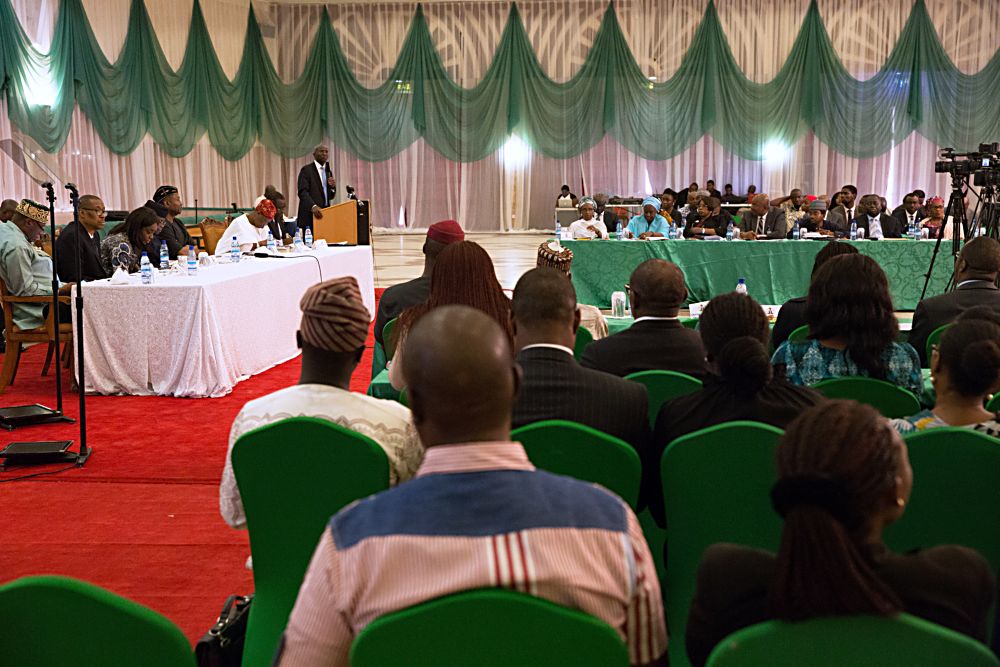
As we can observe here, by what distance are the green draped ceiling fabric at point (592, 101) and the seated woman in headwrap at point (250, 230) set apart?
252 inches

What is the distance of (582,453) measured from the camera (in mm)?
2119

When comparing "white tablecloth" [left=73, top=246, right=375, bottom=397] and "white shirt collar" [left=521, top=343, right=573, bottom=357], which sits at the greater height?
"white shirt collar" [left=521, top=343, right=573, bottom=357]

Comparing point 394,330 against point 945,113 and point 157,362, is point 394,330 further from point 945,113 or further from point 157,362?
point 945,113

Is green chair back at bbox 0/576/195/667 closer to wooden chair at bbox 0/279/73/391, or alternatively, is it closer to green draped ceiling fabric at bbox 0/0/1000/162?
wooden chair at bbox 0/279/73/391

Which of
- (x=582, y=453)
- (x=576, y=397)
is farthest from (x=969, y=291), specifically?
(x=582, y=453)

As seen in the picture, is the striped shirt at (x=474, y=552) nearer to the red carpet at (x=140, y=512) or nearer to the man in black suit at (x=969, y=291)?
the red carpet at (x=140, y=512)

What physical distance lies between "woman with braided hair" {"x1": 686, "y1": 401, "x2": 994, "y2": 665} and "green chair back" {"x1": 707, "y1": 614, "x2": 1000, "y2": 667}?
0.02m

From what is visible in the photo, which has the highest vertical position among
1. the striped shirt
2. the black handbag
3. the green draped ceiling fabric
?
the green draped ceiling fabric

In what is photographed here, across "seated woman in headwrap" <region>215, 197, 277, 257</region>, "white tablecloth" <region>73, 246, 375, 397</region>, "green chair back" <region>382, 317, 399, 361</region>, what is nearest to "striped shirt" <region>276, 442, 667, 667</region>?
"green chair back" <region>382, 317, 399, 361</region>

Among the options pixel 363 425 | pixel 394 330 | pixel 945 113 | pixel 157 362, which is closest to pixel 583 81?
pixel 945 113

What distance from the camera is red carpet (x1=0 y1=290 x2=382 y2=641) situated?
3.57 meters

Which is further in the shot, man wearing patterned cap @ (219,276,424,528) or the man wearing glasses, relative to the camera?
the man wearing glasses

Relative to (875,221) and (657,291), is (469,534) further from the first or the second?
(875,221)

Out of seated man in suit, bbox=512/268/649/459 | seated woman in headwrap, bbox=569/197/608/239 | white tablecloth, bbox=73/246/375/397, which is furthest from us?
seated woman in headwrap, bbox=569/197/608/239
